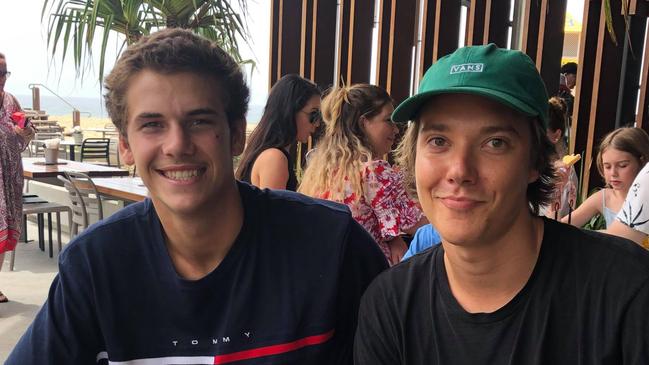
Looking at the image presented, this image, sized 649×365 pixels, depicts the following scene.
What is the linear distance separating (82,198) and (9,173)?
0.95 m

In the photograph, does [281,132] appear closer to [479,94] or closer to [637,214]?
[637,214]

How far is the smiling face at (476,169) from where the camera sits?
1279 mm

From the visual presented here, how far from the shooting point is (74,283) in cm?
148

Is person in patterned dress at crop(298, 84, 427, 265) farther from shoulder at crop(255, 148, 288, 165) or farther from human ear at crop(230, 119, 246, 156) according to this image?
human ear at crop(230, 119, 246, 156)

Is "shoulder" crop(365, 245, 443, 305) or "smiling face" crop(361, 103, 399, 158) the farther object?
"smiling face" crop(361, 103, 399, 158)

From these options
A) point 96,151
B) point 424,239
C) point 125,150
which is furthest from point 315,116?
point 96,151

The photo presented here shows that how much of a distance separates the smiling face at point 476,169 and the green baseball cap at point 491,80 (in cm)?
4

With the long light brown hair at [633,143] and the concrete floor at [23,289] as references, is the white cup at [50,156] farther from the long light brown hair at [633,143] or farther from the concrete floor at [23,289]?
the long light brown hair at [633,143]

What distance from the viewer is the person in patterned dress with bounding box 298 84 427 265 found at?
2.85 meters

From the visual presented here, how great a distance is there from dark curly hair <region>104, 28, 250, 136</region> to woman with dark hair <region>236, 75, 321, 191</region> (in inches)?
64.1

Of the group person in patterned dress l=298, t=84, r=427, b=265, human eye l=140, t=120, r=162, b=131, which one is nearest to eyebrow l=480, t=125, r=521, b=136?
human eye l=140, t=120, r=162, b=131

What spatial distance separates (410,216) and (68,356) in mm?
1807

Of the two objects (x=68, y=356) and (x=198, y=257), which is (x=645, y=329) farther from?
(x=68, y=356)

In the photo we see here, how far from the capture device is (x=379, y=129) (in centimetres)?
303
